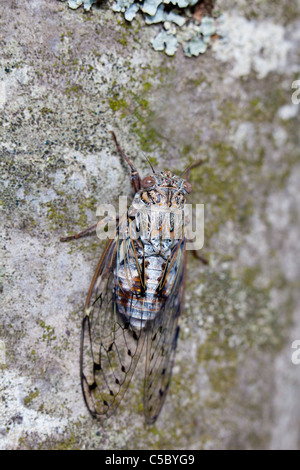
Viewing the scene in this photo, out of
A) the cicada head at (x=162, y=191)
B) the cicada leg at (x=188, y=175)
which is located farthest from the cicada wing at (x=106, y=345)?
the cicada leg at (x=188, y=175)

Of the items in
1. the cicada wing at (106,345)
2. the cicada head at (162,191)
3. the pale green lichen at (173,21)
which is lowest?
the cicada wing at (106,345)

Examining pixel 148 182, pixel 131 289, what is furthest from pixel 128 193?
pixel 131 289

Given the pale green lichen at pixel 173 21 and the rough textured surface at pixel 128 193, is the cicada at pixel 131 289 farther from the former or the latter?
the pale green lichen at pixel 173 21

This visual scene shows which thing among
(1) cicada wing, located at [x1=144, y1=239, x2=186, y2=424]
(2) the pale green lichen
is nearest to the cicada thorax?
(1) cicada wing, located at [x1=144, y1=239, x2=186, y2=424]

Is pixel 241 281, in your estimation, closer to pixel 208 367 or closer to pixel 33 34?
pixel 208 367

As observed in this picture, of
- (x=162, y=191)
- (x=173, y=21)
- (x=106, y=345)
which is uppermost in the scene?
(x=173, y=21)

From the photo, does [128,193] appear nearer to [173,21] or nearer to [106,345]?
[106,345]
